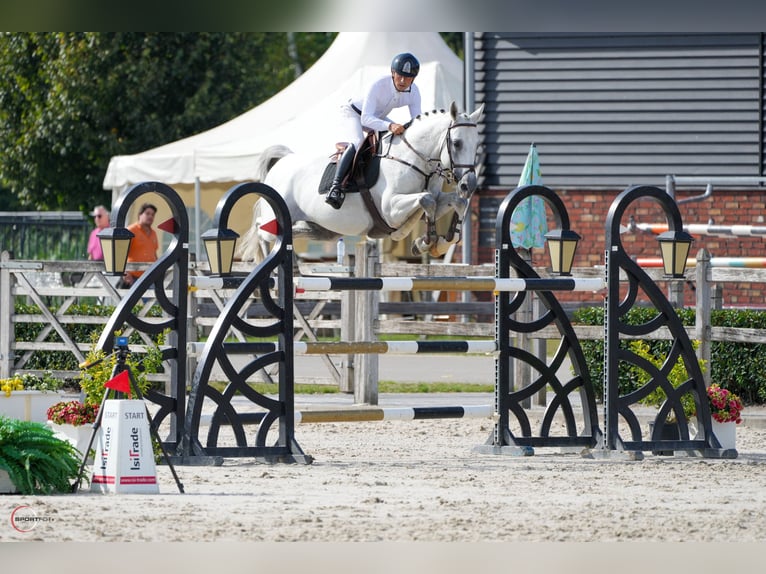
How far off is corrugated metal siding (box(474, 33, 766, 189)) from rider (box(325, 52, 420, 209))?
8.84m

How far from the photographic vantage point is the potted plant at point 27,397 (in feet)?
25.7

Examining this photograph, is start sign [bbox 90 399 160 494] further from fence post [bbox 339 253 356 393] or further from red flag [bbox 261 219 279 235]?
fence post [bbox 339 253 356 393]

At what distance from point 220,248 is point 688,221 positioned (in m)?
12.0

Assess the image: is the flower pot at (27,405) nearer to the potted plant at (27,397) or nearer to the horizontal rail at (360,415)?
the potted plant at (27,397)

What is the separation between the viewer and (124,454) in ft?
21.5

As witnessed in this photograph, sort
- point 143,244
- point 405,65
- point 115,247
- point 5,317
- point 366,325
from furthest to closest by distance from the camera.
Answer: point 143,244
point 5,317
point 366,325
point 405,65
point 115,247

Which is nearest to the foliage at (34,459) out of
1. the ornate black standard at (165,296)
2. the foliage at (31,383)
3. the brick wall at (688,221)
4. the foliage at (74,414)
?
the foliage at (74,414)

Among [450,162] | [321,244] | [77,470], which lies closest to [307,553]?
[77,470]

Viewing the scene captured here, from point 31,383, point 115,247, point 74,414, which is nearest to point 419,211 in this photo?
point 115,247

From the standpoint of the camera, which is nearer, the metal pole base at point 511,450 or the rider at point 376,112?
the metal pole base at point 511,450

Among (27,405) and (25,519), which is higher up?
(27,405)

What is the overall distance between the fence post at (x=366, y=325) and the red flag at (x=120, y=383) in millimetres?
4850

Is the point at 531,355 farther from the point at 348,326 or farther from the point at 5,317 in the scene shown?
the point at 5,317

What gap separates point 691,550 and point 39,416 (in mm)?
4169
